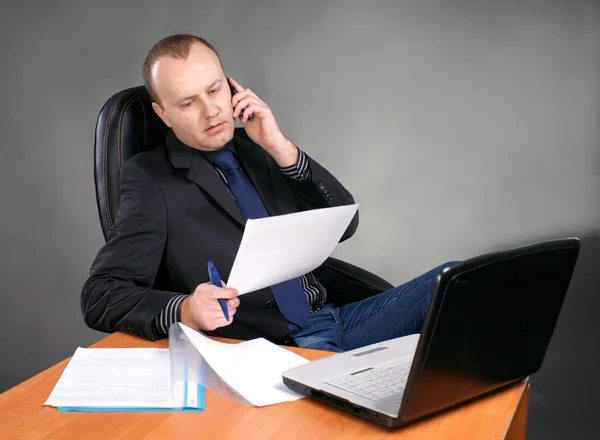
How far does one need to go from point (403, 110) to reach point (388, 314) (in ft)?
3.96

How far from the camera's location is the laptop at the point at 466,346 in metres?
0.99

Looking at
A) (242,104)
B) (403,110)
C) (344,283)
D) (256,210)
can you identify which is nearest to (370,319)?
(344,283)

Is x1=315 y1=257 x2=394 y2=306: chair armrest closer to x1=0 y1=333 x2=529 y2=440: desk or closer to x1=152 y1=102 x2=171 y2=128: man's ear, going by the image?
x1=152 y1=102 x2=171 y2=128: man's ear

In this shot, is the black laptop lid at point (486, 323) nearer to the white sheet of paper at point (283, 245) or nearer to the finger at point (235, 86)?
the white sheet of paper at point (283, 245)

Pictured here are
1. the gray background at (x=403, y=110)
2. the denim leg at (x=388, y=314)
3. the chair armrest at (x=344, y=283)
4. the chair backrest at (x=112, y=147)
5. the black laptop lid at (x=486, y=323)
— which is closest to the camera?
the black laptop lid at (x=486, y=323)

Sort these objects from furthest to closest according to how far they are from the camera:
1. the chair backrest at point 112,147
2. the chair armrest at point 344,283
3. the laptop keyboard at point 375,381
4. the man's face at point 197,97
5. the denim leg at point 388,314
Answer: the chair armrest at point 344,283 → the chair backrest at point 112,147 → the man's face at point 197,97 → the denim leg at point 388,314 → the laptop keyboard at point 375,381

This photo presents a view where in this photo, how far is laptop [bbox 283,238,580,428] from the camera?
99 cm

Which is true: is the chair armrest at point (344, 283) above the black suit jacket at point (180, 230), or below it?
below

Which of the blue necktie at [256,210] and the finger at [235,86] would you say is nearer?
the blue necktie at [256,210]

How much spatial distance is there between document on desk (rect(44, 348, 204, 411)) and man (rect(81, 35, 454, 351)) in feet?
0.88

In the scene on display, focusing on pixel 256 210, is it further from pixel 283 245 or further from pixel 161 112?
pixel 283 245

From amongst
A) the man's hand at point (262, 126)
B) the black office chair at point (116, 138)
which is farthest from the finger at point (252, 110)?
the black office chair at point (116, 138)

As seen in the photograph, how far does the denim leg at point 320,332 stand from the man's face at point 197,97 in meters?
0.51

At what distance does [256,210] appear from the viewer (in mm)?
1910
